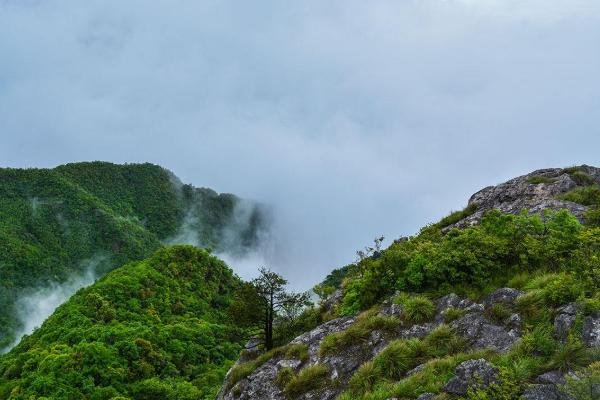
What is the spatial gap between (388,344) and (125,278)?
7581 centimetres

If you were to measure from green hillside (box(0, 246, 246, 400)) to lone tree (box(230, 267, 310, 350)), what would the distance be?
90.6ft

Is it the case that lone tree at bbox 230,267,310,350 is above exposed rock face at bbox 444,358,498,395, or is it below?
above

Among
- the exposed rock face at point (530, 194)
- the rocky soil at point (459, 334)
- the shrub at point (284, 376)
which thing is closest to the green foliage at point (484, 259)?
the rocky soil at point (459, 334)

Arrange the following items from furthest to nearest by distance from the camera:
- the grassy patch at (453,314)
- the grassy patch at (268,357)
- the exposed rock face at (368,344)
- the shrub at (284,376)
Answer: the grassy patch at (268,357) < the shrub at (284,376) < the grassy patch at (453,314) < the exposed rock face at (368,344)

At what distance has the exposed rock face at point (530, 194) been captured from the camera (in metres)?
25.1

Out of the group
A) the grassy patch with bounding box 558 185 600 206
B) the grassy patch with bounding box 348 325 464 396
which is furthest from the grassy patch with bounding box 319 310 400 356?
the grassy patch with bounding box 558 185 600 206

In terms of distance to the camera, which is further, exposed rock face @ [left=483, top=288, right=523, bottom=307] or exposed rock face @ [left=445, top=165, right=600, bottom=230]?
exposed rock face @ [left=445, top=165, right=600, bottom=230]

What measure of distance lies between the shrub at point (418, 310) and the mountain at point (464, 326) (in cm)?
4

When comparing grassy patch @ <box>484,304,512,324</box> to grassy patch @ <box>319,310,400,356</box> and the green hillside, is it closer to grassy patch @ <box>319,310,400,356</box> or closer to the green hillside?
grassy patch @ <box>319,310,400,356</box>

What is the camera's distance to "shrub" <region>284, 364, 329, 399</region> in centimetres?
1658

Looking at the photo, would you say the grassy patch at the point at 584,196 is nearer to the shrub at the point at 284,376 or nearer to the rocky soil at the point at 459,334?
the rocky soil at the point at 459,334

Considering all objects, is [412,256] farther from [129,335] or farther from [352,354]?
[129,335]

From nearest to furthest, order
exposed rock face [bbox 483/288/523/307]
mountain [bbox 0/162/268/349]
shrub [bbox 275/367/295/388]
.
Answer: exposed rock face [bbox 483/288/523/307]
shrub [bbox 275/367/295/388]
mountain [bbox 0/162/268/349]

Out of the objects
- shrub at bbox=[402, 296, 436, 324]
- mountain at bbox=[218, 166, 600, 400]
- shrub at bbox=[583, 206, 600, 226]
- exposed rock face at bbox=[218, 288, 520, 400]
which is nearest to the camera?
mountain at bbox=[218, 166, 600, 400]
